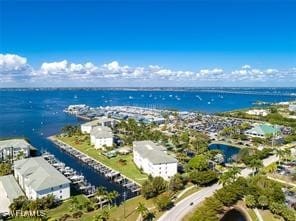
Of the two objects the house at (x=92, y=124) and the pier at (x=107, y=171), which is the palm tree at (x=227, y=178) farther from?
the house at (x=92, y=124)

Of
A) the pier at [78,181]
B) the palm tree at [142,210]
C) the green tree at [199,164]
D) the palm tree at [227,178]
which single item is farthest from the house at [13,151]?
the palm tree at [227,178]

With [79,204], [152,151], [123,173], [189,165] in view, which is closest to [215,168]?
[189,165]

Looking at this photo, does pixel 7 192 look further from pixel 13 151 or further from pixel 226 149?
pixel 226 149

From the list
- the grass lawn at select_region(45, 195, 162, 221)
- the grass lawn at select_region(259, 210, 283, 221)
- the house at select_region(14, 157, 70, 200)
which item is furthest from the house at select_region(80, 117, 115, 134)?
the grass lawn at select_region(259, 210, 283, 221)

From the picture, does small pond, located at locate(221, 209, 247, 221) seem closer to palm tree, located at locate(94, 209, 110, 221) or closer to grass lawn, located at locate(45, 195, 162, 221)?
grass lawn, located at locate(45, 195, 162, 221)

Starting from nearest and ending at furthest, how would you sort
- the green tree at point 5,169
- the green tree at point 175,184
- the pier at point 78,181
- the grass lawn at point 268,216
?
the grass lawn at point 268,216
the green tree at point 175,184
the pier at point 78,181
the green tree at point 5,169

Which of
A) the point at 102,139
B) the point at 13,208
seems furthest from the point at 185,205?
the point at 102,139
